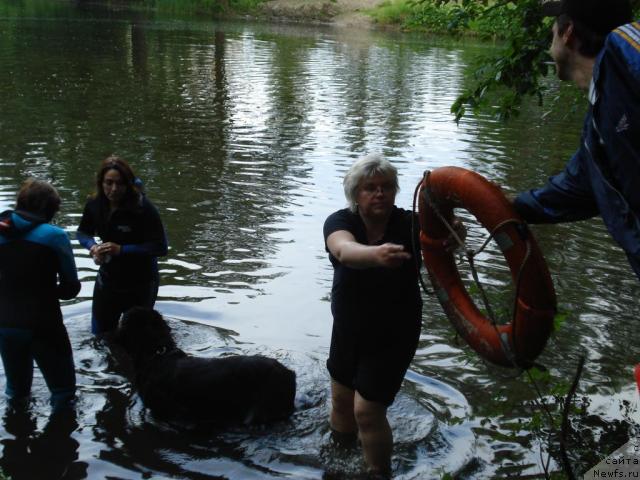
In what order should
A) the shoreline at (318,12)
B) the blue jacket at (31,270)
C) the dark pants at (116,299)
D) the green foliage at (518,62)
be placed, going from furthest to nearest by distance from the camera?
1. the shoreline at (318,12)
2. the green foliage at (518,62)
3. the dark pants at (116,299)
4. the blue jacket at (31,270)

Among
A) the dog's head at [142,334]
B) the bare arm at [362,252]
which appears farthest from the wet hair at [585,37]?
the dog's head at [142,334]

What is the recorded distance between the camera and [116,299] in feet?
21.8

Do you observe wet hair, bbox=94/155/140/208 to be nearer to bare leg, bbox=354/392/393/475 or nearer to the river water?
the river water

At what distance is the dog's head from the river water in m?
0.49

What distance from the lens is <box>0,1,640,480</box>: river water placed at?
530cm

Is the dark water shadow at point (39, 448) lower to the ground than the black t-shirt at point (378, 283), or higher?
lower

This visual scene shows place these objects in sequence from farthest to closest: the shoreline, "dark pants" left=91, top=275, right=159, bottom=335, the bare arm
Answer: the shoreline → "dark pants" left=91, top=275, right=159, bottom=335 → the bare arm

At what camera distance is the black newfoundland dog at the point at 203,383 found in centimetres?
556

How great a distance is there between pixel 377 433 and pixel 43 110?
15.7 m

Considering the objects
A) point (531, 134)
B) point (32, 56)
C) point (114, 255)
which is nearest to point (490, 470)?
point (114, 255)

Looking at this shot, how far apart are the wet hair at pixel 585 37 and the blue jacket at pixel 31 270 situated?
360 centimetres

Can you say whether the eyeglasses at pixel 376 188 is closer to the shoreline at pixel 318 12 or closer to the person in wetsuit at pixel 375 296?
the person in wetsuit at pixel 375 296

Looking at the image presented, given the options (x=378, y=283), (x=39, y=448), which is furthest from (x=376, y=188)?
(x=39, y=448)

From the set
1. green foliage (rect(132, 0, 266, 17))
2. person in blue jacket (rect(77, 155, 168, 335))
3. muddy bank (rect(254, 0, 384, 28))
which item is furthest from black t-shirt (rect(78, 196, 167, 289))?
muddy bank (rect(254, 0, 384, 28))
